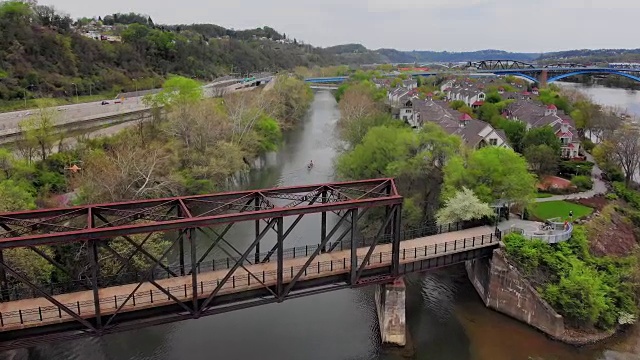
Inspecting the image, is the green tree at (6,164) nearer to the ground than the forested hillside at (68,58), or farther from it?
nearer to the ground

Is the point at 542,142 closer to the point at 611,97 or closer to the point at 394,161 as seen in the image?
the point at 394,161

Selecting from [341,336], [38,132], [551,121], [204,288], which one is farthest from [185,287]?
[551,121]

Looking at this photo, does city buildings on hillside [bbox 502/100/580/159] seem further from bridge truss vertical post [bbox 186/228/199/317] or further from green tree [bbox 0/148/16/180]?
green tree [bbox 0/148/16/180]

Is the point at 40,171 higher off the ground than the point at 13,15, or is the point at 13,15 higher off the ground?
the point at 13,15

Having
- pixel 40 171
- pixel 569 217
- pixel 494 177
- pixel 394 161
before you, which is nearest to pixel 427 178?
pixel 394 161

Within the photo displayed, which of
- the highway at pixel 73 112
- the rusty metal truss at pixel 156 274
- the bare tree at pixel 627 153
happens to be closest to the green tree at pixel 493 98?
the bare tree at pixel 627 153

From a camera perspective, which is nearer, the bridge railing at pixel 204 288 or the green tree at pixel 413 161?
the bridge railing at pixel 204 288

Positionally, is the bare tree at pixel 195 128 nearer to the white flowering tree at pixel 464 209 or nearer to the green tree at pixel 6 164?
the green tree at pixel 6 164
